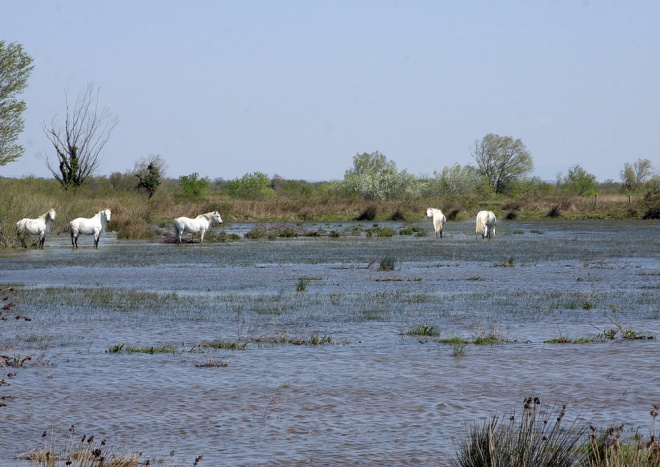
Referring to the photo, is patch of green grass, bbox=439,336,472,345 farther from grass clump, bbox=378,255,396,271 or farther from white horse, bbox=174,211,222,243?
white horse, bbox=174,211,222,243

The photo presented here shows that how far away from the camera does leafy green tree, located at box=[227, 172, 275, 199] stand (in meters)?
110

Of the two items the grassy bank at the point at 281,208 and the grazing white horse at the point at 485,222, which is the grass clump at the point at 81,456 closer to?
the grazing white horse at the point at 485,222

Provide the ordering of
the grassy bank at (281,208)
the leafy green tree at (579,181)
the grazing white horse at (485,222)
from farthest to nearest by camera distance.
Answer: the leafy green tree at (579,181)
the grassy bank at (281,208)
the grazing white horse at (485,222)

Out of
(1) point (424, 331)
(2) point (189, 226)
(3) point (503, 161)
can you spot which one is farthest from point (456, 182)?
(1) point (424, 331)

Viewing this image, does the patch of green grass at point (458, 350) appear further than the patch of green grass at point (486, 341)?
No

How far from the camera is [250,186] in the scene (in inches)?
4734

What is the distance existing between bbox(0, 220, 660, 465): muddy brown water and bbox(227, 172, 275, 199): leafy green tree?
8676cm

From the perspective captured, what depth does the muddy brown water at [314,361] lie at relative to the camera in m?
7.50

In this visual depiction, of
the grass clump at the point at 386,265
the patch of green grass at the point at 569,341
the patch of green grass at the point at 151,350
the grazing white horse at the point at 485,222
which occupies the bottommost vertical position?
the patch of green grass at the point at 151,350

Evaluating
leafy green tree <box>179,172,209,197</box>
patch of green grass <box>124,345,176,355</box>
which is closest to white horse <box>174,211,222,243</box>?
patch of green grass <box>124,345,176,355</box>

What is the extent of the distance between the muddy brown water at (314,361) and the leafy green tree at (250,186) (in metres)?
86.8

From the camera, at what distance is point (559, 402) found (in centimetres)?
848

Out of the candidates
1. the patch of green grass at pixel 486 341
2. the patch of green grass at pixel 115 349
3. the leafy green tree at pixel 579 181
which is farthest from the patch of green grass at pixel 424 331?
the leafy green tree at pixel 579 181

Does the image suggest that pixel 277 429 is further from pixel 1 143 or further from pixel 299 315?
pixel 1 143
